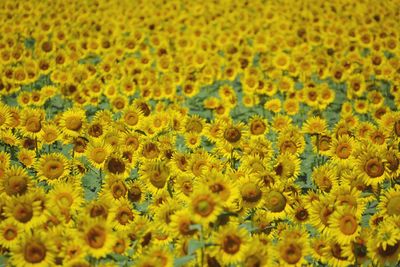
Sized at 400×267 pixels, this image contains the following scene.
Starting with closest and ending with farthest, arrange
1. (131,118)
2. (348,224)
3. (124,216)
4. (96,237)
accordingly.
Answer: (96,237)
(348,224)
(124,216)
(131,118)

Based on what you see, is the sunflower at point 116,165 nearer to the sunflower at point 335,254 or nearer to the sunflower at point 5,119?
the sunflower at point 5,119

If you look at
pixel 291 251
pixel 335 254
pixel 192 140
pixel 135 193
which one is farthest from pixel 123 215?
pixel 192 140

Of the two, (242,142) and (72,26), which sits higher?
(72,26)

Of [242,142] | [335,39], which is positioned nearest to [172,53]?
[335,39]

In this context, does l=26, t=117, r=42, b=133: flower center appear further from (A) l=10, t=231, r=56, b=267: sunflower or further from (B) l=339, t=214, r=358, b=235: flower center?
(B) l=339, t=214, r=358, b=235: flower center

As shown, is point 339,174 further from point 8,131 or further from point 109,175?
point 8,131

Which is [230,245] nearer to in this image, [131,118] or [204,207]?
[204,207]

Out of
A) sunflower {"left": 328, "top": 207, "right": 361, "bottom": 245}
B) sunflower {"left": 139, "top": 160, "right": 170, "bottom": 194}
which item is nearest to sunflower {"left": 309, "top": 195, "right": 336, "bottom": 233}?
sunflower {"left": 328, "top": 207, "right": 361, "bottom": 245}

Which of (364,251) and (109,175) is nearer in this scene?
(364,251)
